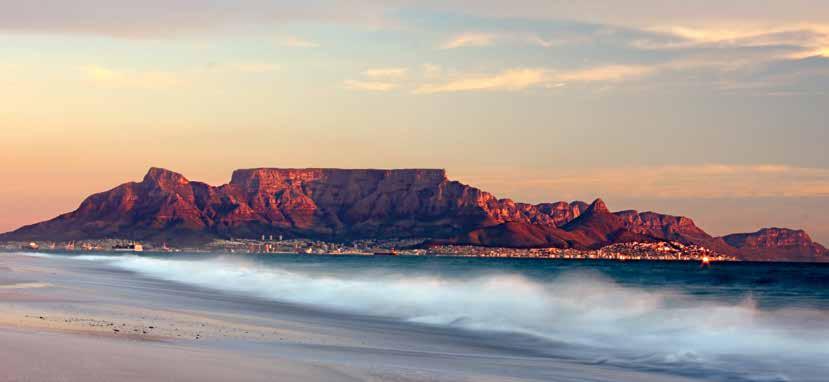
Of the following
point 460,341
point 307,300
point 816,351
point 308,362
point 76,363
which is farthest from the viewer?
point 307,300

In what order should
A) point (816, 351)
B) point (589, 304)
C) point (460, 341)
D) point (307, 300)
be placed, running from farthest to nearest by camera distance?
point (307, 300)
point (589, 304)
point (460, 341)
point (816, 351)

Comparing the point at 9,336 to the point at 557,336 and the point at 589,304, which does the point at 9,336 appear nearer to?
the point at 557,336

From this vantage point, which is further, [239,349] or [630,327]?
[630,327]

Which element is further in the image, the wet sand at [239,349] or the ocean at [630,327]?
the ocean at [630,327]

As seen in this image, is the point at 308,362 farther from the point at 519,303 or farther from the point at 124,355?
the point at 519,303

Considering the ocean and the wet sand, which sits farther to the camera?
the ocean

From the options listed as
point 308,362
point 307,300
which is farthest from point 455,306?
point 308,362

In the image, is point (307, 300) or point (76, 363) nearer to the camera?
point (76, 363)
